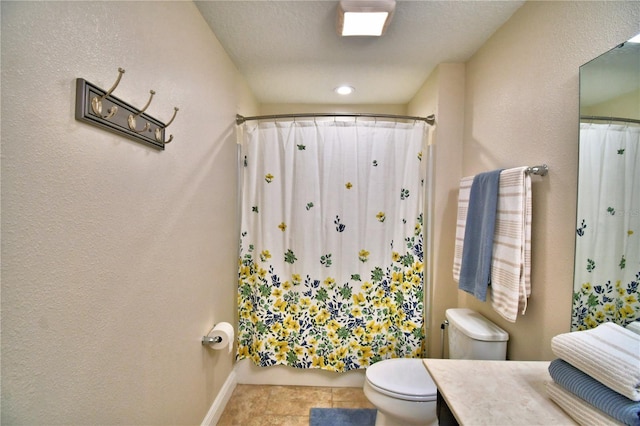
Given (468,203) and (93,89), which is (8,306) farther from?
(468,203)

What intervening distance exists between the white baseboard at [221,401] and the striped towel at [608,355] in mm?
1750

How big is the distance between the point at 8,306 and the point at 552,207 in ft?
5.98

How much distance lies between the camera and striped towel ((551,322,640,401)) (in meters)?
0.65

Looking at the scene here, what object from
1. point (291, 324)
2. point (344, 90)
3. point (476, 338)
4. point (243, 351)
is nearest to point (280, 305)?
point (291, 324)

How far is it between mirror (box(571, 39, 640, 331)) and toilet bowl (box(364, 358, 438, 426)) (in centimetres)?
74

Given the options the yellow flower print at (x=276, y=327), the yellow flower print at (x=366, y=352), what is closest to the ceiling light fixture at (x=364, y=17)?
the yellow flower print at (x=276, y=327)

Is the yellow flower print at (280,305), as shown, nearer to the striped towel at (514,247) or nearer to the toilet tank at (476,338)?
the toilet tank at (476,338)

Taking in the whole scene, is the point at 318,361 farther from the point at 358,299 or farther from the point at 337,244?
the point at 337,244

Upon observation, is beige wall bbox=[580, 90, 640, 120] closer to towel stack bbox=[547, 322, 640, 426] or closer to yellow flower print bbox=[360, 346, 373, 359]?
towel stack bbox=[547, 322, 640, 426]

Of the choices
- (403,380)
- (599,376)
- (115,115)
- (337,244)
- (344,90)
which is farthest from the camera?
(344,90)

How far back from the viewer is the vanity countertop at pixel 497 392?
75 cm

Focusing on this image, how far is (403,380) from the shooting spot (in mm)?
1413

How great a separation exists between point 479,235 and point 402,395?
96 cm

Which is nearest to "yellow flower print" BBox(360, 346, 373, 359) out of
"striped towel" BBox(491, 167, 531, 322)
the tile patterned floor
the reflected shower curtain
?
the reflected shower curtain
